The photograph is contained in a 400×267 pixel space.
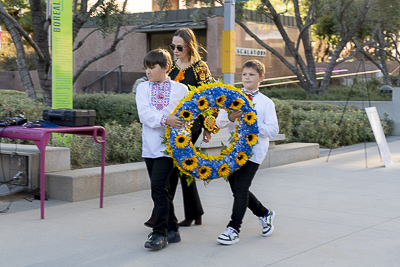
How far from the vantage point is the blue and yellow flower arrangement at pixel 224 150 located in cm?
502

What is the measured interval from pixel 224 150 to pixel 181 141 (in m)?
0.47

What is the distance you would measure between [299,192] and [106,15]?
6672mm

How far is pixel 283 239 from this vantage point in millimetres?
5504

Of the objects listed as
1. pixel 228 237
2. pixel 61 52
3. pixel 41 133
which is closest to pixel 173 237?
pixel 228 237

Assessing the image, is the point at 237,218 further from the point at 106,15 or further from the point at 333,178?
the point at 106,15

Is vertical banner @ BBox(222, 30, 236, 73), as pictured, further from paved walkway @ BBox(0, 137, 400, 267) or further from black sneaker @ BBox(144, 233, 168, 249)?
black sneaker @ BBox(144, 233, 168, 249)

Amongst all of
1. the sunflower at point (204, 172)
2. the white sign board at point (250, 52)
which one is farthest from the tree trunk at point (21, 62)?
the white sign board at point (250, 52)

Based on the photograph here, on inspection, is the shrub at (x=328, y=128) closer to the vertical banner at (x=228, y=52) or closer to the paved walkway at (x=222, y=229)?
the vertical banner at (x=228, y=52)

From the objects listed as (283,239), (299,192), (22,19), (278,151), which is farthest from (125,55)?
(283,239)

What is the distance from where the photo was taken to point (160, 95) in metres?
5.19

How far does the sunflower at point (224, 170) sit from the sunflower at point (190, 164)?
0.24 meters

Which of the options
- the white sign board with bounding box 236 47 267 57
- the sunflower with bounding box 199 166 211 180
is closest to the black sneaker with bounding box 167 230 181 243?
the sunflower with bounding box 199 166 211 180

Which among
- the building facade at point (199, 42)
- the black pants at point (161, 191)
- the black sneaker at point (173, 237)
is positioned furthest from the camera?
the building facade at point (199, 42)

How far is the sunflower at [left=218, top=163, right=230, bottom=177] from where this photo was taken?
518 centimetres
